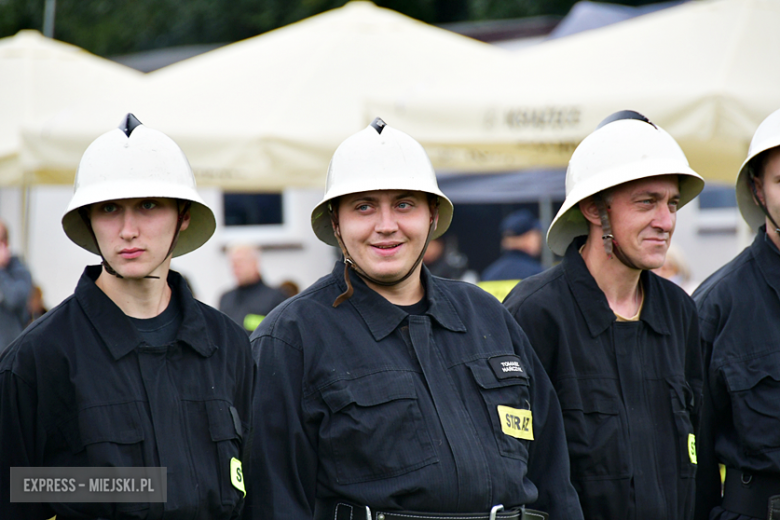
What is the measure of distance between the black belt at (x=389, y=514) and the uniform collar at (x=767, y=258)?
1.43 meters

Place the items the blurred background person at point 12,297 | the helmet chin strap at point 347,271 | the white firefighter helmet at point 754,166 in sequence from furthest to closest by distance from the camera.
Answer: the blurred background person at point 12,297 < the white firefighter helmet at point 754,166 < the helmet chin strap at point 347,271

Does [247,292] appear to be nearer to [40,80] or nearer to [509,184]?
[40,80]

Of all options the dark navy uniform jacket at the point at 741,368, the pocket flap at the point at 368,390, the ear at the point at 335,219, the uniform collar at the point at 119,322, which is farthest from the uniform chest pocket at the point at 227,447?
the dark navy uniform jacket at the point at 741,368

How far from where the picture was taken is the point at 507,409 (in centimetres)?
295

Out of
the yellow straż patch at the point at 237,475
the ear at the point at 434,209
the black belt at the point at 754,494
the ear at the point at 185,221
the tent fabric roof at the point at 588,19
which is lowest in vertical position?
the black belt at the point at 754,494

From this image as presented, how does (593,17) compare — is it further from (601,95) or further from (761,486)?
(761,486)

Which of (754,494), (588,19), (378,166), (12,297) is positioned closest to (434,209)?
(378,166)

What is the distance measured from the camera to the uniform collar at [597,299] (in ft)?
10.8

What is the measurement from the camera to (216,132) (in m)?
6.69

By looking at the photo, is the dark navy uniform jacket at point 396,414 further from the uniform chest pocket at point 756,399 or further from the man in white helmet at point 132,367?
the uniform chest pocket at point 756,399

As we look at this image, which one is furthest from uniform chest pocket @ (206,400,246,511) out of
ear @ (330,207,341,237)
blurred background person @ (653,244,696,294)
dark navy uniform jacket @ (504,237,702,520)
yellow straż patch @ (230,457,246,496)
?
blurred background person @ (653,244,696,294)

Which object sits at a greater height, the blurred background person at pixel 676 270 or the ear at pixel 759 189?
the blurred background person at pixel 676 270

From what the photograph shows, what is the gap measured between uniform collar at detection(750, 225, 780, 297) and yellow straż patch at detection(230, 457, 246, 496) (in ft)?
7.01

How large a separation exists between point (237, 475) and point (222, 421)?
16cm
